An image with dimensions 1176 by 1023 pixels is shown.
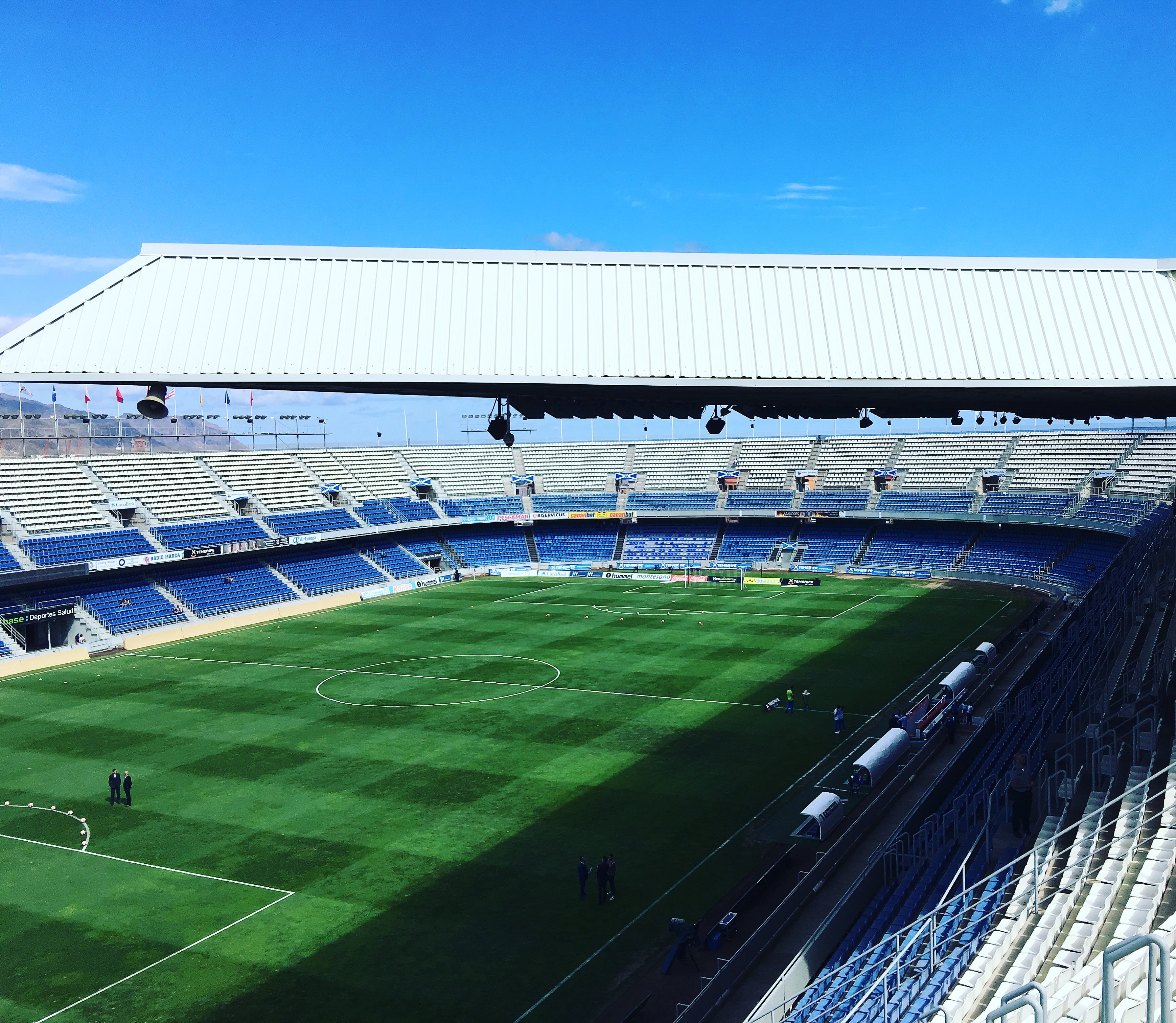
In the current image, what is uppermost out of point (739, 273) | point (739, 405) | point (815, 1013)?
point (739, 273)

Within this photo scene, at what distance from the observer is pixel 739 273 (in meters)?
16.1

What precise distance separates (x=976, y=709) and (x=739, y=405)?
68.7ft

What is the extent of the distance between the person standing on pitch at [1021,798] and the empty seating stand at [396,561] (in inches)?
2226

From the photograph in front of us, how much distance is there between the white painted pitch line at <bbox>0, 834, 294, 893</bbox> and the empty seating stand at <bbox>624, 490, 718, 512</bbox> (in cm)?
6035

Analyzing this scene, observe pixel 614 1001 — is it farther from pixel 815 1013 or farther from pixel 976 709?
pixel 976 709

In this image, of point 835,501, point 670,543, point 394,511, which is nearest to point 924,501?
point 835,501

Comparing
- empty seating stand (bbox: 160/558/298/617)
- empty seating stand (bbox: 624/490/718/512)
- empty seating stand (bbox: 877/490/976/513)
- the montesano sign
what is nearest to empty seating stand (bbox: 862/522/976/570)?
empty seating stand (bbox: 877/490/976/513)

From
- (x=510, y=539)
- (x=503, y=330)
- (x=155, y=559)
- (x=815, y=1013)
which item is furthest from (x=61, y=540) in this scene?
(x=815, y=1013)

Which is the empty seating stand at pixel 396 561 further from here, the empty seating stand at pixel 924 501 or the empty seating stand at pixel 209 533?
the empty seating stand at pixel 924 501

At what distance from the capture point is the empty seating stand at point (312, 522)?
2569 inches

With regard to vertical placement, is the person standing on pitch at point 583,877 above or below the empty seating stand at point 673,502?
below

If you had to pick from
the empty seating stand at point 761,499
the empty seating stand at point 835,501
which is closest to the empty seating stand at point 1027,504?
the empty seating stand at point 835,501

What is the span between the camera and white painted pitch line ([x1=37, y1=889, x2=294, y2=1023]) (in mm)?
16797

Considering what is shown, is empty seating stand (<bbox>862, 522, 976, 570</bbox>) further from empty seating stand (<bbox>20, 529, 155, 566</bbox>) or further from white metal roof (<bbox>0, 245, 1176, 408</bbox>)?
white metal roof (<bbox>0, 245, 1176, 408</bbox>)
